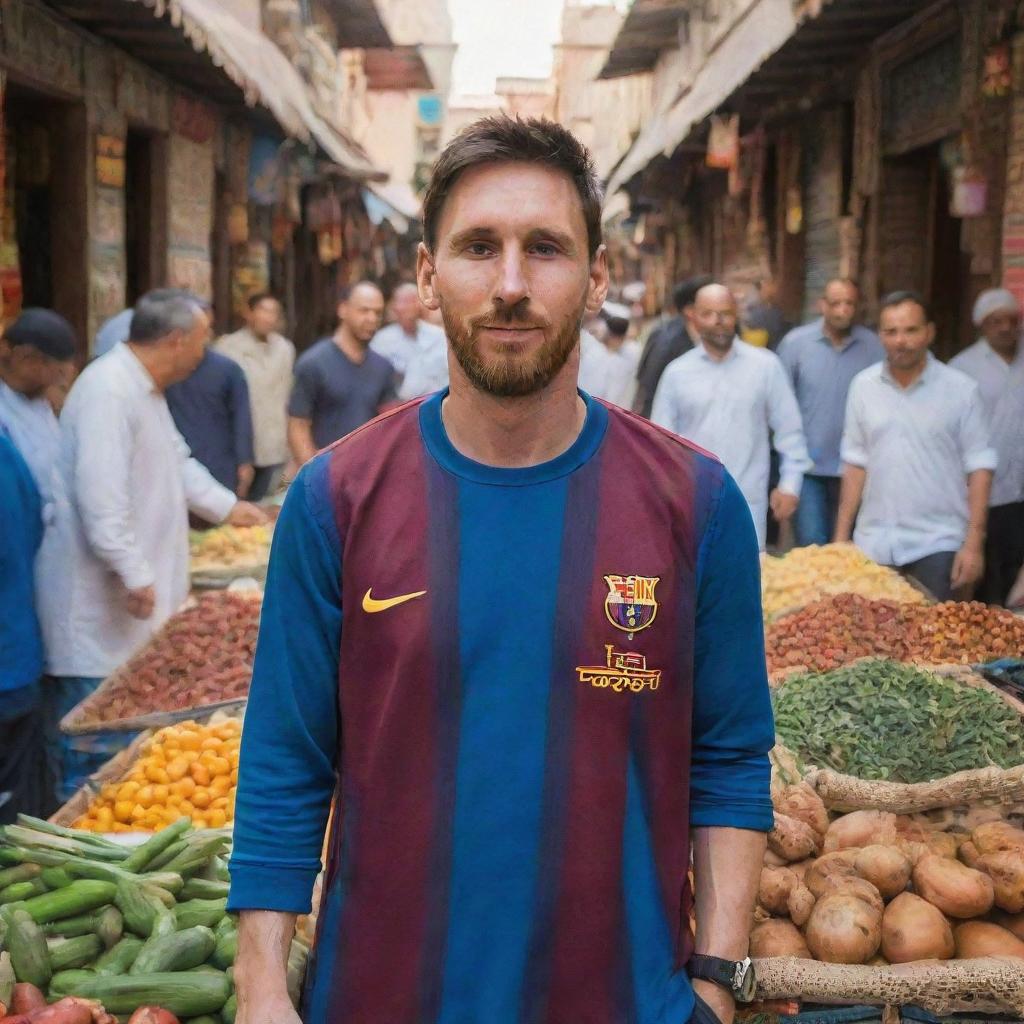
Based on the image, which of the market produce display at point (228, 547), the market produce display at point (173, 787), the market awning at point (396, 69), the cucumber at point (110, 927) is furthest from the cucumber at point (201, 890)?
the market awning at point (396, 69)

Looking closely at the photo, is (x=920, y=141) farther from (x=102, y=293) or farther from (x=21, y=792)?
(x=21, y=792)

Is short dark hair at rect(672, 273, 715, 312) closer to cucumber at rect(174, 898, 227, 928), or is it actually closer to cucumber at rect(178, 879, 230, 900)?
cucumber at rect(178, 879, 230, 900)

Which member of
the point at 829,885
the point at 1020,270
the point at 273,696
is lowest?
the point at 829,885

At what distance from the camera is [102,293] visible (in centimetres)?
1059

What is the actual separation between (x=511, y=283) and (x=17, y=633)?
12.3 ft

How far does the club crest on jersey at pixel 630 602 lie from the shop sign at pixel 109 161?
9324mm

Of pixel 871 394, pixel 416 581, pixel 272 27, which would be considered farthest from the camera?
pixel 272 27

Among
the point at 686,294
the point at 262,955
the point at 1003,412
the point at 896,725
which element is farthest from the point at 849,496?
the point at 262,955

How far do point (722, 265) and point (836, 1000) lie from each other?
58.4 ft

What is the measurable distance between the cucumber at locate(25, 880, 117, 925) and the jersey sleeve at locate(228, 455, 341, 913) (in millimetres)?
1806

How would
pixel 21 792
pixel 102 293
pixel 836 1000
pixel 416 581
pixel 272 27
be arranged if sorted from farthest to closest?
pixel 272 27
pixel 102 293
pixel 21 792
pixel 836 1000
pixel 416 581

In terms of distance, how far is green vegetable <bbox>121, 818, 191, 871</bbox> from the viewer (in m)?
3.88

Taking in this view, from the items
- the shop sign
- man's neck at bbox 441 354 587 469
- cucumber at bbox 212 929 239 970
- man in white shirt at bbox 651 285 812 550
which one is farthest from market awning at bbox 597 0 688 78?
man's neck at bbox 441 354 587 469

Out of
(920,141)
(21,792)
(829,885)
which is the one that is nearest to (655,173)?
(920,141)
